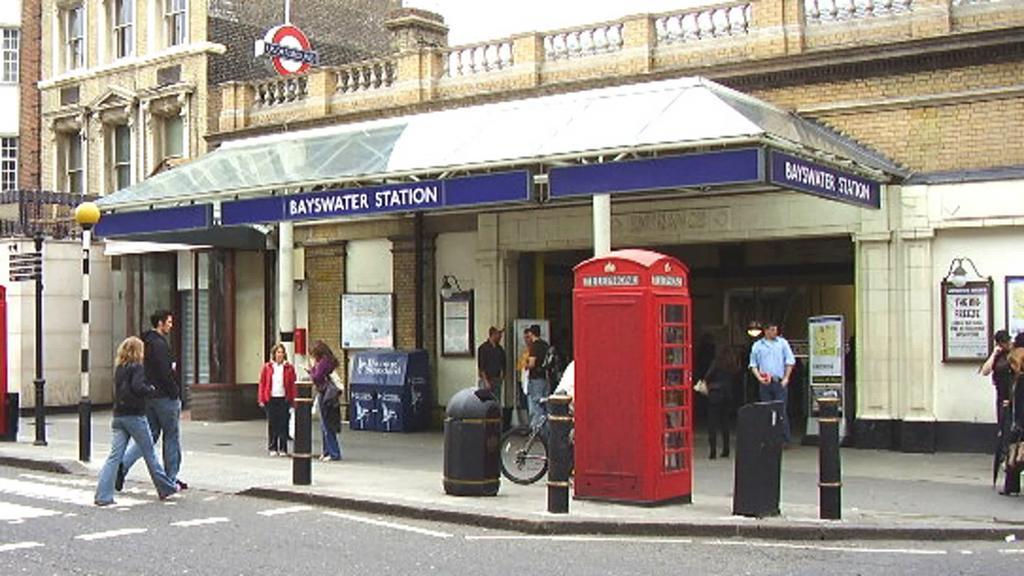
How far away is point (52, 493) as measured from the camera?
45.7 ft

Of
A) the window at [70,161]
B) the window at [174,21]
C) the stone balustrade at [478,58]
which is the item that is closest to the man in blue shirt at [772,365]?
the stone balustrade at [478,58]

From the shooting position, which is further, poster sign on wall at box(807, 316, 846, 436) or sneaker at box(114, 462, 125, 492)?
poster sign on wall at box(807, 316, 846, 436)

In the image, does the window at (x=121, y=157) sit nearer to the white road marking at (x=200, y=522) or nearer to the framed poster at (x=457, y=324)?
the framed poster at (x=457, y=324)

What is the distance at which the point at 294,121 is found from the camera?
24906 mm

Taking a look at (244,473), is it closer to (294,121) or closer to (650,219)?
(650,219)

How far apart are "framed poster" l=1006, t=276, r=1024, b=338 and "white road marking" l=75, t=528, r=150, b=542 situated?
11230 mm

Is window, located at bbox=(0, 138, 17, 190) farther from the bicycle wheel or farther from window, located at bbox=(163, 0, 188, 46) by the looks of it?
the bicycle wheel

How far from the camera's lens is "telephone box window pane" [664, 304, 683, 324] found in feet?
40.6

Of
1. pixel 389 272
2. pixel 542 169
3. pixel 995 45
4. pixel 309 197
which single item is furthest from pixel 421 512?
pixel 389 272

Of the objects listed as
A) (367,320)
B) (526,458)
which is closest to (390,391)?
(367,320)

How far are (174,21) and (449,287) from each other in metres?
10.1

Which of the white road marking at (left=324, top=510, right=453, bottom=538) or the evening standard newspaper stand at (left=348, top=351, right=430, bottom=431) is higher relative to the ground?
the evening standard newspaper stand at (left=348, top=351, right=430, bottom=431)

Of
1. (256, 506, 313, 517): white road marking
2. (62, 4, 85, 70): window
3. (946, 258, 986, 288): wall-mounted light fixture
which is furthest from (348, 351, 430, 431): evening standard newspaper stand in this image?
(62, 4, 85, 70): window

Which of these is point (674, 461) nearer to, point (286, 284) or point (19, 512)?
point (19, 512)
